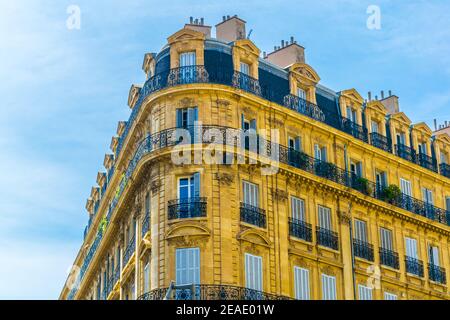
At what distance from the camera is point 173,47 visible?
41.0 meters

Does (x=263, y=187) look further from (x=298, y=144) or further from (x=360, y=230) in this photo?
(x=360, y=230)

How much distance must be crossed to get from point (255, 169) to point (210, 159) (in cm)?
214

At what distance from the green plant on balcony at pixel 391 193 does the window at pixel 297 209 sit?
5426 millimetres

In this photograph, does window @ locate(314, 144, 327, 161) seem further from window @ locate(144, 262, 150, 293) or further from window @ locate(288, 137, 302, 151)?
window @ locate(144, 262, 150, 293)

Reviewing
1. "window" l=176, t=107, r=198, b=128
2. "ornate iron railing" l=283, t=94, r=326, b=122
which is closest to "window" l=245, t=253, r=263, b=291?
"window" l=176, t=107, r=198, b=128

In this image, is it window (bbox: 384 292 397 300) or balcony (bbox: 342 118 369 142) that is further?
balcony (bbox: 342 118 369 142)

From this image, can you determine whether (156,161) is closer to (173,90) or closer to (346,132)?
(173,90)

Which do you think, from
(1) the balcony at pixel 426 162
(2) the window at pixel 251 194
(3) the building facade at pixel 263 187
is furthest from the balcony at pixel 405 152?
(2) the window at pixel 251 194

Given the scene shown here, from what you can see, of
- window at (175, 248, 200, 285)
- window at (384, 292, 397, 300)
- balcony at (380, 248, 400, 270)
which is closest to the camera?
window at (175, 248, 200, 285)

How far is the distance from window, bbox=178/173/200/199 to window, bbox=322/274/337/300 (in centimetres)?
653

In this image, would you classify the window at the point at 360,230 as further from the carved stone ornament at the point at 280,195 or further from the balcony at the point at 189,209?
the balcony at the point at 189,209

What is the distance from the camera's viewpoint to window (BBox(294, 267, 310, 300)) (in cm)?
3966

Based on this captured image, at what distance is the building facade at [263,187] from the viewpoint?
38031 mm
